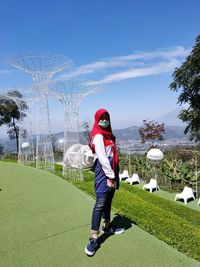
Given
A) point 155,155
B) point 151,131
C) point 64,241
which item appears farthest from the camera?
point 151,131

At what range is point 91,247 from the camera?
2.89 m

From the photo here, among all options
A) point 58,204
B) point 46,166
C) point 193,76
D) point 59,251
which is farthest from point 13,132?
point 59,251

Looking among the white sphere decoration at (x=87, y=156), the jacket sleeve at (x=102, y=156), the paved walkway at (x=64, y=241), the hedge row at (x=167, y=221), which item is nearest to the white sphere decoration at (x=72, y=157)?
the white sphere decoration at (x=87, y=156)

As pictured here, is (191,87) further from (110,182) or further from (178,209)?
(110,182)

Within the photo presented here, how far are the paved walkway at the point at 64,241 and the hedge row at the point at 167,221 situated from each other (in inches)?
5.0

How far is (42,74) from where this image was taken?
9.12m

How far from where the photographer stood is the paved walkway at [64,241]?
2760mm

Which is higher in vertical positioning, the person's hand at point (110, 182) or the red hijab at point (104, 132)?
the red hijab at point (104, 132)

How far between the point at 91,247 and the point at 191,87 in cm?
1072

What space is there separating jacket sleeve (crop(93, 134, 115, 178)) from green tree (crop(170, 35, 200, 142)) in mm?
9899

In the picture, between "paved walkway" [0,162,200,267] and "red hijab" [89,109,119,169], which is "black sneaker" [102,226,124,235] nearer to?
"paved walkway" [0,162,200,267]

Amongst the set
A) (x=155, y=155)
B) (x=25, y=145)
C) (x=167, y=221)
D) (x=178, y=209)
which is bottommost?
(x=178, y=209)

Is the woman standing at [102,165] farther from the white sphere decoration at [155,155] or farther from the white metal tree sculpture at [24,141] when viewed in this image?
the white metal tree sculpture at [24,141]

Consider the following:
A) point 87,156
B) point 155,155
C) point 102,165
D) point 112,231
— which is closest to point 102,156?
point 102,165
